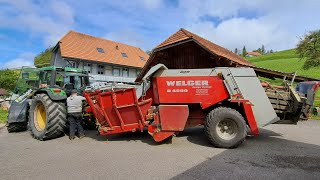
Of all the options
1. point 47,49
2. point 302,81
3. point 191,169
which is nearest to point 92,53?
point 302,81

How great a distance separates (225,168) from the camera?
17.6 ft

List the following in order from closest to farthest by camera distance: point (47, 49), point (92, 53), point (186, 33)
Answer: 1. point (186, 33)
2. point (92, 53)
3. point (47, 49)

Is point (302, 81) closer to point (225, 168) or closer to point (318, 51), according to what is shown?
point (225, 168)

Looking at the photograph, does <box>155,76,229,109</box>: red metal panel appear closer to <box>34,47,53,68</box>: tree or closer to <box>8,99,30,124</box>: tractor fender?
<box>8,99,30,124</box>: tractor fender

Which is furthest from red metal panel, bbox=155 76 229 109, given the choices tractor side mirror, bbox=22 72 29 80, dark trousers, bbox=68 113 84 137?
tractor side mirror, bbox=22 72 29 80

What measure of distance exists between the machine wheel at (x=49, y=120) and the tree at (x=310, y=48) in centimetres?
2969

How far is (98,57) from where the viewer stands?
1321 inches

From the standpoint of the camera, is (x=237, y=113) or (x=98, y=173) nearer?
(x=98, y=173)

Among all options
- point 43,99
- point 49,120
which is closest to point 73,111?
point 49,120

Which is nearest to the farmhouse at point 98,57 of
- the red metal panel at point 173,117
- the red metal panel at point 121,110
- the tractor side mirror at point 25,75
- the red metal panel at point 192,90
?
the tractor side mirror at point 25,75

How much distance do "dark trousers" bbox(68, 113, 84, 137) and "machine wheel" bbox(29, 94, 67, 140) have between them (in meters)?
0.17

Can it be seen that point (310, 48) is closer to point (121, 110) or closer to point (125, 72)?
point (125, 72)

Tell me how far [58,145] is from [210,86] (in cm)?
428

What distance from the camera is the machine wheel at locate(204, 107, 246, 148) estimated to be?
275 inches
